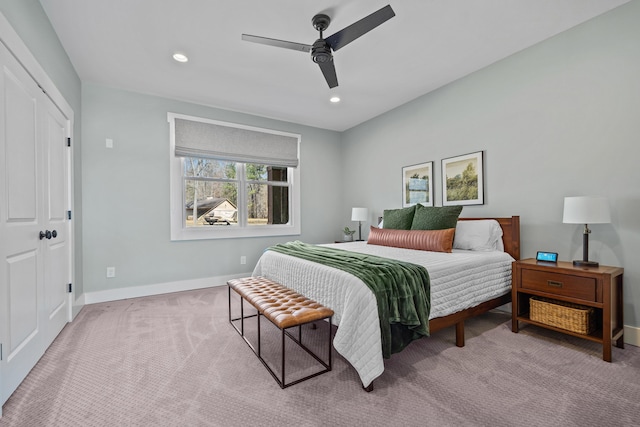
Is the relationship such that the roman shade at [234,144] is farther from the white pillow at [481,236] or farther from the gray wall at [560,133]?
the white pillow at [481,236]

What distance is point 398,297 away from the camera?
1826 millimetres

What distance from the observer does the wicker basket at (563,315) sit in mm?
2119

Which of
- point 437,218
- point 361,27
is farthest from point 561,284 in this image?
point 361,27

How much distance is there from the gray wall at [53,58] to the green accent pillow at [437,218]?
362 centimetres

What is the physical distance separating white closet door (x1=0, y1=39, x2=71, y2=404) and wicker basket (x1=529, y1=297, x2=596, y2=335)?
3.63m

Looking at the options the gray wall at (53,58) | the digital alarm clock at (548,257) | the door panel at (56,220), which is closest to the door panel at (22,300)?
the door panel at (56,220)

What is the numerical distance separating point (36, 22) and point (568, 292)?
14.7 ft

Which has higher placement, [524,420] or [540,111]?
[540,111]

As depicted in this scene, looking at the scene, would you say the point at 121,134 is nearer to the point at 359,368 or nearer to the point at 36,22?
the point at 36,22

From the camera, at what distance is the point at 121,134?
359 centimetres

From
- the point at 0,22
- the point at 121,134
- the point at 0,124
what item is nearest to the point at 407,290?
the point at 0,124

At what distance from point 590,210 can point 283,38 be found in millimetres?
2925

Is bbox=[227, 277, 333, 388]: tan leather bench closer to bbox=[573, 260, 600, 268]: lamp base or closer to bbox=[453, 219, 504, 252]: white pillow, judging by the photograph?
bbox=[453, 219, 504, 252]: white pillow

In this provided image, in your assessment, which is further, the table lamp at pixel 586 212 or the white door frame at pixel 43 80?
the table lamp at pixel 586 212
